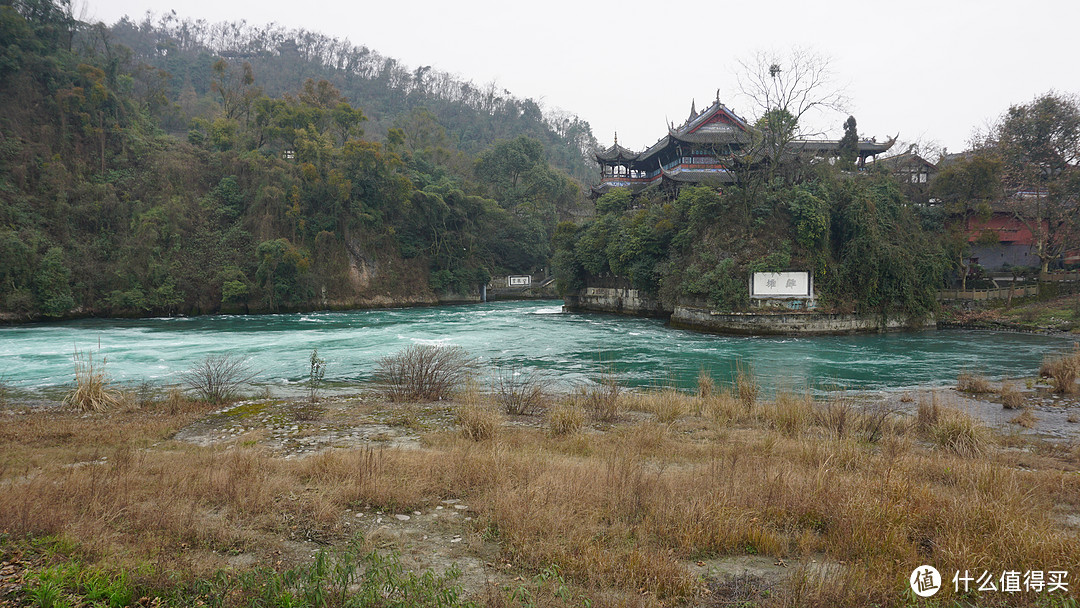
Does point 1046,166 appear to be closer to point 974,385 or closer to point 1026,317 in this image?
point 1026,317

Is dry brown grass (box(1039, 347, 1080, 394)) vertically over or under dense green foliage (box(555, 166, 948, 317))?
under

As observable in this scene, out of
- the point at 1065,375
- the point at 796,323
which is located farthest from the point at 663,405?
the point at 796,323

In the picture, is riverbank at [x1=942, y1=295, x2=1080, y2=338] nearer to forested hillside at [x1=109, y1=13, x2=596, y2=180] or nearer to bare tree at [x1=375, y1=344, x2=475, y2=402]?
bare tree at [x1=375, y1=344, x2=475, y2=402]

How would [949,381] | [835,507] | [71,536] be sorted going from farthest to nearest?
[949,381], [835,507], [71,536]

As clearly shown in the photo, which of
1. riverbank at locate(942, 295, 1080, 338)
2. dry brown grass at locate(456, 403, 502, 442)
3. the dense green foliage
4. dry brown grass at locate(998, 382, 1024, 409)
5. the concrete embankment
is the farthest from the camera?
the dense green foliage

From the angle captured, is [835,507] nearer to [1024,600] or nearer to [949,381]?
[1024,600]

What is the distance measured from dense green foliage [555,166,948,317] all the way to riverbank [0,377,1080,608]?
18.8 metres

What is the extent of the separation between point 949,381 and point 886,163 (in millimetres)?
26705

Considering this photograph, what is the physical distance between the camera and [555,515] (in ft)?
13.6

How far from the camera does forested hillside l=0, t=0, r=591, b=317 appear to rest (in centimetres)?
3350

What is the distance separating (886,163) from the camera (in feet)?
114

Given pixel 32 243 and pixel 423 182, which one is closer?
pixel 32 243

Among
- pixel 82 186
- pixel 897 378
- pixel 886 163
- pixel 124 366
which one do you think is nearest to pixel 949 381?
pixel 897 378

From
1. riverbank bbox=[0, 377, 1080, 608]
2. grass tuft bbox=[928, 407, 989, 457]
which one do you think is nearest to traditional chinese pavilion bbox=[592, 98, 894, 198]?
grass tuft bbox=[928, 407, 989, 457]
